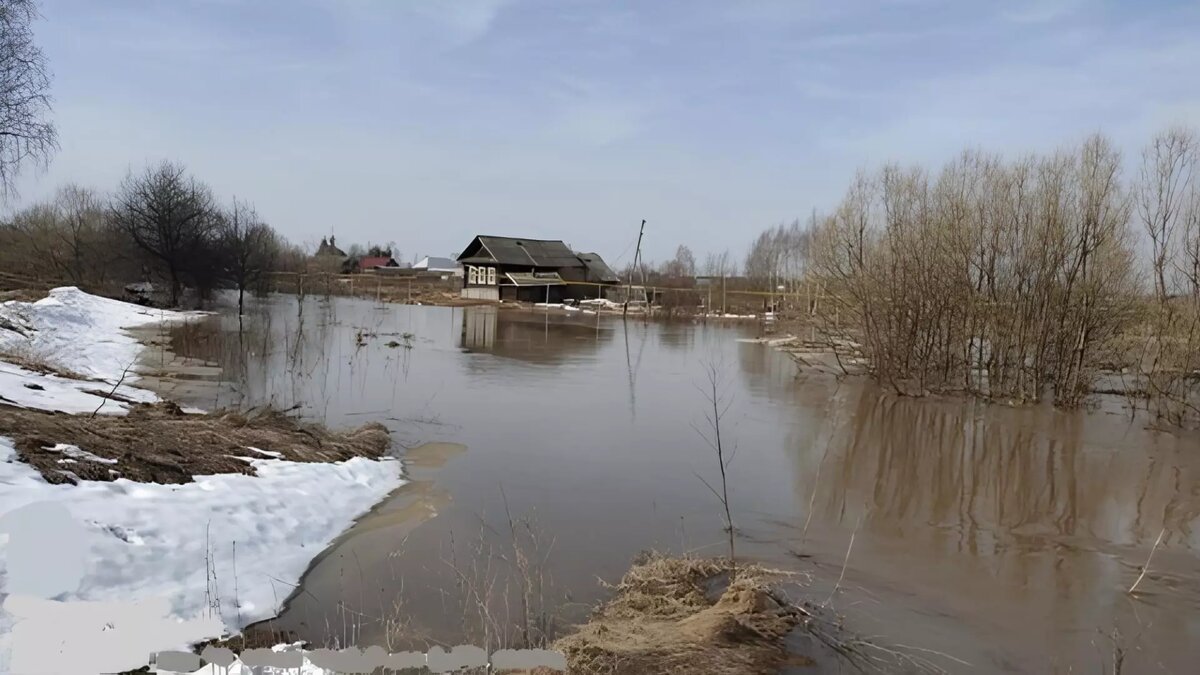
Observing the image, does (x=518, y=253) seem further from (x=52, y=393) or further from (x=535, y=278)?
(x=52, y=393)

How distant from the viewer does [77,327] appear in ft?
63.3

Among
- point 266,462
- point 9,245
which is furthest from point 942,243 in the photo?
point 9,245

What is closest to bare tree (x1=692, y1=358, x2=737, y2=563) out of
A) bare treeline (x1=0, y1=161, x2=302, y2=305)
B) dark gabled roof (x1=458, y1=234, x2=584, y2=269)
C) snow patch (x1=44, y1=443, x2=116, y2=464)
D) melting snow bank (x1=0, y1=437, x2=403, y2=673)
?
melting snow bank (x1=0, y1=437, x2=403, y2=673)

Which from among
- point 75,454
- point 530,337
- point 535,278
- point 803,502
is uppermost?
point 535,278

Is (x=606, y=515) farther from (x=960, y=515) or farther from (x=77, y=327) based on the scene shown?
(x=77, y=327)

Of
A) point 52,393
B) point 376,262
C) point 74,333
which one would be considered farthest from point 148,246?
point 376,262

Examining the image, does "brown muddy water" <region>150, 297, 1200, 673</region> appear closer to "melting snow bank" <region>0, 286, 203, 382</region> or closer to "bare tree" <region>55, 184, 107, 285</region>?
"melting snow bank" <region>0, 286, 203, 382</region>

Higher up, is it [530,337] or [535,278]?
[535,278]

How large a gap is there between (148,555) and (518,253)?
54135 mm

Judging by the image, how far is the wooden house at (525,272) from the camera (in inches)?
2234

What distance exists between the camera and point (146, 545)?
15.5 feet

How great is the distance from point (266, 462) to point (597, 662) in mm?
4623

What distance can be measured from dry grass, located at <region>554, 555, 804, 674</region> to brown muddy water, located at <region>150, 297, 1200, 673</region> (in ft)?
1.41

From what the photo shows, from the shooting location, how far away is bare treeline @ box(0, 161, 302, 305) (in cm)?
3547
